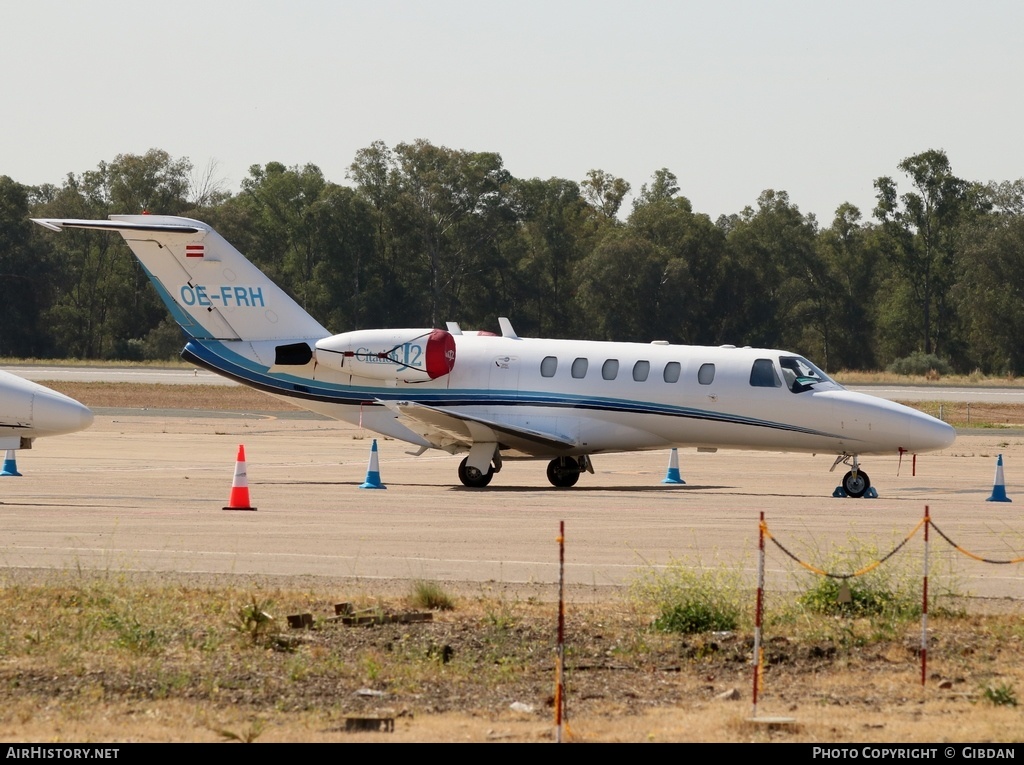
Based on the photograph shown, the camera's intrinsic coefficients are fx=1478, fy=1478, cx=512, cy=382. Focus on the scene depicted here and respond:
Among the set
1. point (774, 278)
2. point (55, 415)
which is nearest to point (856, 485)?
point (55, 415)

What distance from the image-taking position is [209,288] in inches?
1101

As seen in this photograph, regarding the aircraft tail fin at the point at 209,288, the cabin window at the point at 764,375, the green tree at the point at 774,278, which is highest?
the green tree at the point at 774,278

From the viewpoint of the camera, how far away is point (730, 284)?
8625cm

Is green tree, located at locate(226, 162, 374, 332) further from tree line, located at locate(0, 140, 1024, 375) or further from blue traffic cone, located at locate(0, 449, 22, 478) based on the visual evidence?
blue traffic cone, located at locate(0, 449, 22, 478)

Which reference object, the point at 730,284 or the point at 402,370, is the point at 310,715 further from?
the point at 730,284

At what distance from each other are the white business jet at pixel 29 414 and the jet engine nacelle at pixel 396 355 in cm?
558

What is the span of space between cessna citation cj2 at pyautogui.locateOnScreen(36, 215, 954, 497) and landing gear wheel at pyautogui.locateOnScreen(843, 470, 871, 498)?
23 millimetres

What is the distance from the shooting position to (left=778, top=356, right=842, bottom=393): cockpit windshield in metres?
25.0

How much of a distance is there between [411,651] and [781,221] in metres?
86.4

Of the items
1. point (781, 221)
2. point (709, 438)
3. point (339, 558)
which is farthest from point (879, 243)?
point (339, 558)

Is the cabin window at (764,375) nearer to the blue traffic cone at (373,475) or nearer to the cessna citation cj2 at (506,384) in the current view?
the cessna citation cj2 at (506,384)

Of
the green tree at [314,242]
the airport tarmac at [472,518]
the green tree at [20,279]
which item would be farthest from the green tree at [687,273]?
the airport tarmac at [472,518]

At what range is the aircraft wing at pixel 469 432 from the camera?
25.2 meters

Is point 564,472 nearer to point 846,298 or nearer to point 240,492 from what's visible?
point 240,492
